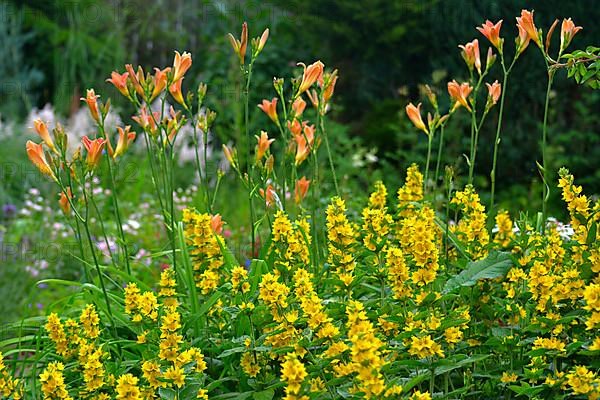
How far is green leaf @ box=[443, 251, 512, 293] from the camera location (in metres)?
2.33

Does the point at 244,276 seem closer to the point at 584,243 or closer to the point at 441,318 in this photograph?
the point at 441,318

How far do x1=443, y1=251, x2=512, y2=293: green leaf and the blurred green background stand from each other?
2.69 meters

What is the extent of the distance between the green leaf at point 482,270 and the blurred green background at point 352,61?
2.69 meters

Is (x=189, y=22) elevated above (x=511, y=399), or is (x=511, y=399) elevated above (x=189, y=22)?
(x=189, y=22)

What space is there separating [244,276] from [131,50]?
26.1 ft

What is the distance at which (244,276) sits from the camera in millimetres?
2281

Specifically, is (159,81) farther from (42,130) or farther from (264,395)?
(264,395)

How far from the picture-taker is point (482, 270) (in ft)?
7.77

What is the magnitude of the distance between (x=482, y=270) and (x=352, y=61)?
6343 millimetres

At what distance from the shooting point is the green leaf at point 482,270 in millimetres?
2330

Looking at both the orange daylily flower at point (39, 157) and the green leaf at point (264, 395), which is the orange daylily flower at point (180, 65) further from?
the green leaf at point (264, 395)

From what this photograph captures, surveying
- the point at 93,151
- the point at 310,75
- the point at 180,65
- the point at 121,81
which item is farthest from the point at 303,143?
the point at 93,151

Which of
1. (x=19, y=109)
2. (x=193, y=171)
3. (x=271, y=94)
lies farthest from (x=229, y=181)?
(x=19, y=109)

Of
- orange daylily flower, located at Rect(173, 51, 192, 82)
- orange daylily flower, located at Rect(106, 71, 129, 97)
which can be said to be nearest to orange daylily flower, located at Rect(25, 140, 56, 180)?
orange daylily flower, located at Rect(106, 71, 129, 97)
